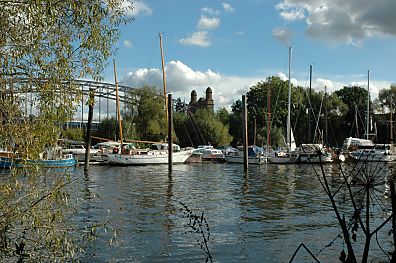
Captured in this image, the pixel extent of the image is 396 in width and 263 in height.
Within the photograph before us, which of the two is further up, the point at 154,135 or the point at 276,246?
the point at 154,135

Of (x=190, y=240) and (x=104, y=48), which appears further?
(x=190, y=240)

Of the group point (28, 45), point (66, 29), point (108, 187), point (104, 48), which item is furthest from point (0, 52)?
point (108, 187)

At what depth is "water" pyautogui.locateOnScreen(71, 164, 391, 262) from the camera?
598 inches

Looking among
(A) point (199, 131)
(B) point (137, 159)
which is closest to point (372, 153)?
(B) point (137, 159)

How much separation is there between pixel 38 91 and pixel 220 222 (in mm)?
13268

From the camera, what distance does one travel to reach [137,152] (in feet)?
212

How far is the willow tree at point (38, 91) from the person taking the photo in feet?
29.0

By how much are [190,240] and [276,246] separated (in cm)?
307

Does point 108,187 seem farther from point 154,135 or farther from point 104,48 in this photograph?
point 154,135

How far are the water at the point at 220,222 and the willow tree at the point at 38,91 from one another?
2.71 meters

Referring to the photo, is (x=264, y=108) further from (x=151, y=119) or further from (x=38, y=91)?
(x=38, y=91)

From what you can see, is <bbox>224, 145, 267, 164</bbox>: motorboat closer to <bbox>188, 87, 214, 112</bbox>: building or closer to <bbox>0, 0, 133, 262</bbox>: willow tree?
<bbox>188, 87, 214, 112</bbox>: building

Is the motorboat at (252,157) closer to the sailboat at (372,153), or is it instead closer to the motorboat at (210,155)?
the motorboat at (210,155)

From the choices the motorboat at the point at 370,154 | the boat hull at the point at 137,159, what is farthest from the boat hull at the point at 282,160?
the boat hull at the point at 137,159
